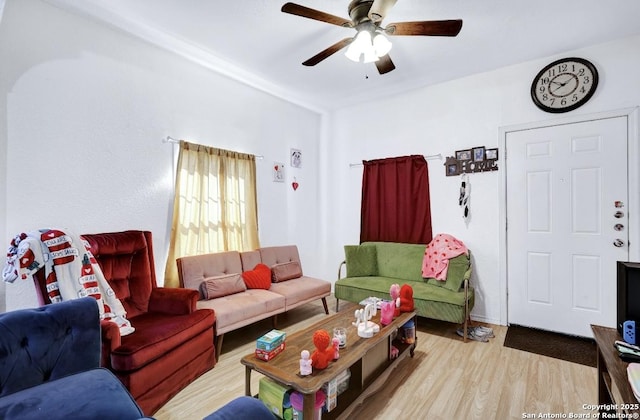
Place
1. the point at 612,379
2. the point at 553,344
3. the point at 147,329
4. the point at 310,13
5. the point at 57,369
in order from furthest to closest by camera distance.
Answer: the point at 553,344
the point at 147,329
the point at 310,13
the point at 57,369
the point at 612,379

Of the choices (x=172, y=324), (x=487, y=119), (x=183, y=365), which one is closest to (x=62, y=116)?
(x=172, y=324)

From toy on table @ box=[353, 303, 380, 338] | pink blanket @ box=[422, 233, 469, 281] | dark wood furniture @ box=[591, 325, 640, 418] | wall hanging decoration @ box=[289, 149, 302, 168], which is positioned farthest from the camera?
wall hanging decoration @ box=[289, 149, 302, 168]

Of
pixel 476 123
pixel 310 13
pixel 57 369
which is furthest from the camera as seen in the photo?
pixel 476 123

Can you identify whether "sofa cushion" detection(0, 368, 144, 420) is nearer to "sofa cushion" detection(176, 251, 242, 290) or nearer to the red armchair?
the red armchair

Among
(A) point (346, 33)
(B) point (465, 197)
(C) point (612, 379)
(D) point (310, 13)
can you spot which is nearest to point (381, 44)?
(D) point (310, 13)

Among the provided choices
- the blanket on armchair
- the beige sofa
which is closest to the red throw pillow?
the beige sofa

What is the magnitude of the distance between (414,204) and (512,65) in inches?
71.4

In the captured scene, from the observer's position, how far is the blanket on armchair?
72.2 inches

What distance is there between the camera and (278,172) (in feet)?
13.4

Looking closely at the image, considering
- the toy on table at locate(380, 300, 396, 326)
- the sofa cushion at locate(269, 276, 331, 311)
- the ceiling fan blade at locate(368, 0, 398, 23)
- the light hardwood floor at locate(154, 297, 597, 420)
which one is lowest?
the light hardwood floor at locate(154, 297, 597, 420)

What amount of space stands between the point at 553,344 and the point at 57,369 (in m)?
3.68

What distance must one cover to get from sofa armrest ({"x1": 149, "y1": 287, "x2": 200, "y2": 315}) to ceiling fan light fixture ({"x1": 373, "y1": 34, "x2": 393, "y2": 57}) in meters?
2.32

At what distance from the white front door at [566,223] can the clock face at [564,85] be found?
23 cm

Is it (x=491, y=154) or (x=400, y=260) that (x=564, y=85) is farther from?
(x=400, y=260)
